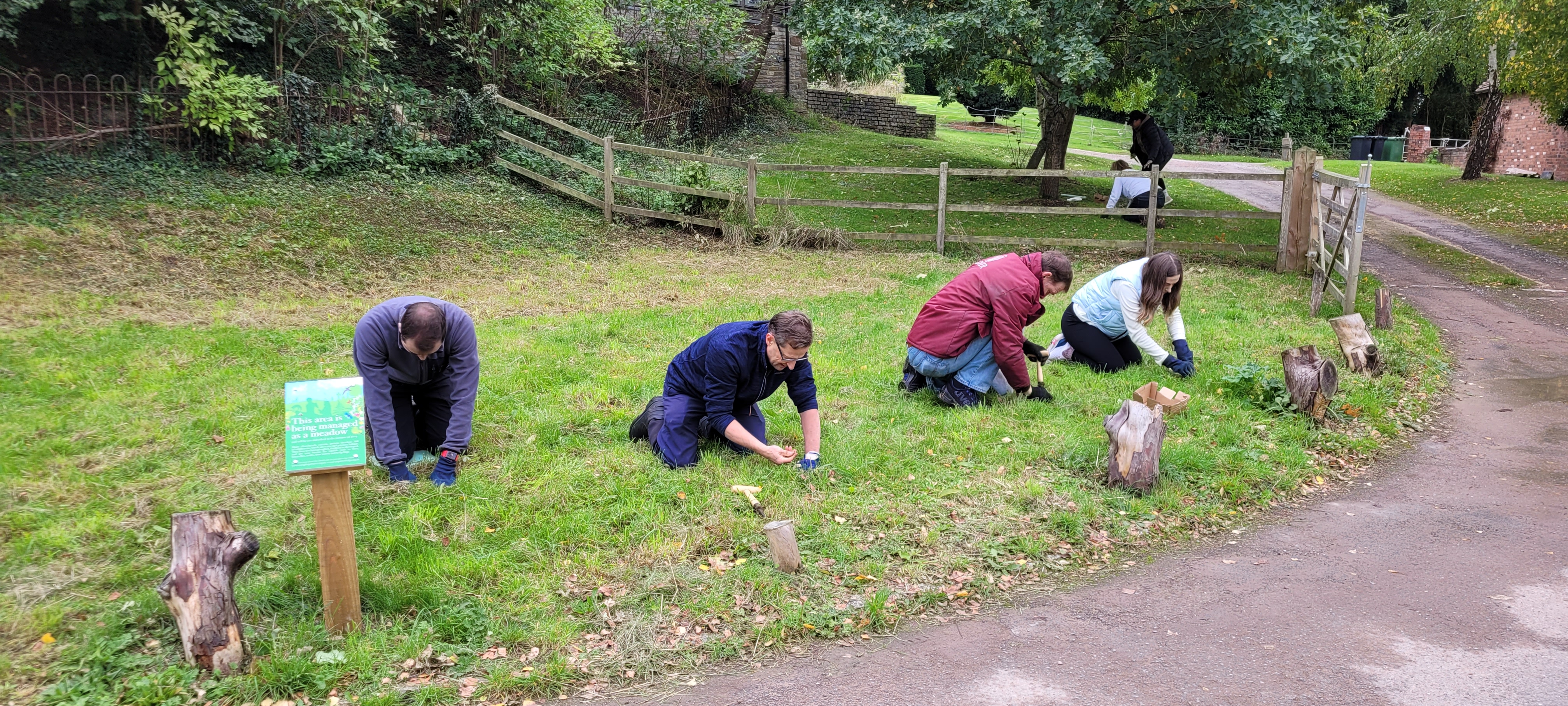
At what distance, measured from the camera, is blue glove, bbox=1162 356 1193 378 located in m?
7.69

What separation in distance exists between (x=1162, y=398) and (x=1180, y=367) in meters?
1.00

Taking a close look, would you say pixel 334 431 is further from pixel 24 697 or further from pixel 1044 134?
pixel 1044 134

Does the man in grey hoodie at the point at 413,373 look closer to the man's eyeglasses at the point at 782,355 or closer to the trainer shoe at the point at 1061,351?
the man's eyeglasses at the point at 782,355

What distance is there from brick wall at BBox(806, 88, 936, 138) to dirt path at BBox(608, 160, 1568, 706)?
2344cm

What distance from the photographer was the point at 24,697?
366 cm

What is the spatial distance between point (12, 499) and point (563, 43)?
14.6m

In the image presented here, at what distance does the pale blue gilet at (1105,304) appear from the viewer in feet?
25.1

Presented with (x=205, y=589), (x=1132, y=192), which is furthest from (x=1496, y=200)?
(x=205, y=589)

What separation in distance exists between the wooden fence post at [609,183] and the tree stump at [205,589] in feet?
35.8

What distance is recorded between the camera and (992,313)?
22.4 ft

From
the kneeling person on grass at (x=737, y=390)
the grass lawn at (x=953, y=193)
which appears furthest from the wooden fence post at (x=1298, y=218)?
the kneeling person on grass at (x=737, y=390)

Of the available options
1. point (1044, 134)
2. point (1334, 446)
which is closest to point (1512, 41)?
point (1044, 134)

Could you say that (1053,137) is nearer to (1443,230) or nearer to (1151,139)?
(1151,139)

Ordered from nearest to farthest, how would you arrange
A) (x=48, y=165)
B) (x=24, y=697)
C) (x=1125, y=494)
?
(x=24, y=697) → (x=1125, y=494) → (x=48, y=165)
